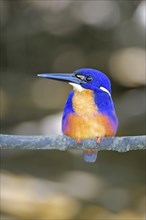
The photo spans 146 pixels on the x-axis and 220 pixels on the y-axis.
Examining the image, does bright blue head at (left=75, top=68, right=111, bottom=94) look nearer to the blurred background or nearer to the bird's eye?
the bird's eye

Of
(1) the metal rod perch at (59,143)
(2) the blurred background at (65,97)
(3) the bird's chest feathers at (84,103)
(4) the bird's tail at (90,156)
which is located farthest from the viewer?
(2) the blurred background at (65,97)

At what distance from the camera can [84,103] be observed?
1.84 meters

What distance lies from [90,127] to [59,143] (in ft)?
0.60

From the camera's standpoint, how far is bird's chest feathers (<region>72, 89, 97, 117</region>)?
6.00ft

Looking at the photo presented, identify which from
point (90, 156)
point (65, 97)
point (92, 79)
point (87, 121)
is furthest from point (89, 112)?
point (65, 97)

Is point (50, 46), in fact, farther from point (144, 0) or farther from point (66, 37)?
point (144, 0)

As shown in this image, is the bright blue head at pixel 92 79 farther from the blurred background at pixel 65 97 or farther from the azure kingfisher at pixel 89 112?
the blurred background at pixel 65 97

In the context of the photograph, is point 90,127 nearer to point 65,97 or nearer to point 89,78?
point 89,78

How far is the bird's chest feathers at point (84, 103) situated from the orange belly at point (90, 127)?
0.6 inches

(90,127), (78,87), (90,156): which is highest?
(78,87)

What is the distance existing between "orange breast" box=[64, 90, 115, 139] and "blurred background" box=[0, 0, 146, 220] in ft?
9.09

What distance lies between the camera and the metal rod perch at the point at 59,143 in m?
1.71

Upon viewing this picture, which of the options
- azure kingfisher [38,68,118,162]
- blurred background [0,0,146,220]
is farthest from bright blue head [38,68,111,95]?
blurred background [0,0,146,220]

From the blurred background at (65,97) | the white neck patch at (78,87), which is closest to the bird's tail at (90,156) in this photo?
the white neck patch at (78,87)
